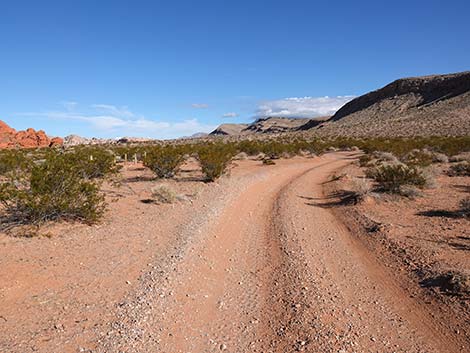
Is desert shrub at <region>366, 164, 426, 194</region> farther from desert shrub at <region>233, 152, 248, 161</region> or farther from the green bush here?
desert shrub at <region>233, 152, 248, 161</region>

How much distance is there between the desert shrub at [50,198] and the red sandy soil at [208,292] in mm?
650

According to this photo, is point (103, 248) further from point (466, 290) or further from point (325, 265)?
point (466, 290)

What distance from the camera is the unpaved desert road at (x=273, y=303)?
14.6 ft

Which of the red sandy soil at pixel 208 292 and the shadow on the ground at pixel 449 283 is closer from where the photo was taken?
the red sandy soil at pixel 208 292

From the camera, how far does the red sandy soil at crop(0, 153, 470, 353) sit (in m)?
4.48

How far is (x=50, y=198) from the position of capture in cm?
940

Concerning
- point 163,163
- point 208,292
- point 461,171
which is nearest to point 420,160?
point 461,171

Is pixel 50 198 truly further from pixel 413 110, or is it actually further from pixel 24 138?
pixel 413 110

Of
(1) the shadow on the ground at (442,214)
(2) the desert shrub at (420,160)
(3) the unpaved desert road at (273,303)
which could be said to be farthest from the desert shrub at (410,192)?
(2) the desert shrub at (420,160)

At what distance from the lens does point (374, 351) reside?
167 inches

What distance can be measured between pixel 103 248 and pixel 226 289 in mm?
3441

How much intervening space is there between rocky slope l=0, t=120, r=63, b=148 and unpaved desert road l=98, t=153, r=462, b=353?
64.1 m

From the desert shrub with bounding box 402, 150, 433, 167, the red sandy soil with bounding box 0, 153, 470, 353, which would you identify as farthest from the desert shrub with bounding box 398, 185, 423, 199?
the desert shrub with bounding box 402, 150, 433, 167

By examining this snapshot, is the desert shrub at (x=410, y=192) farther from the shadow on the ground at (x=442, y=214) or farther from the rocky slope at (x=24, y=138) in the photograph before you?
the rocky slope at (x=24, y=138)
